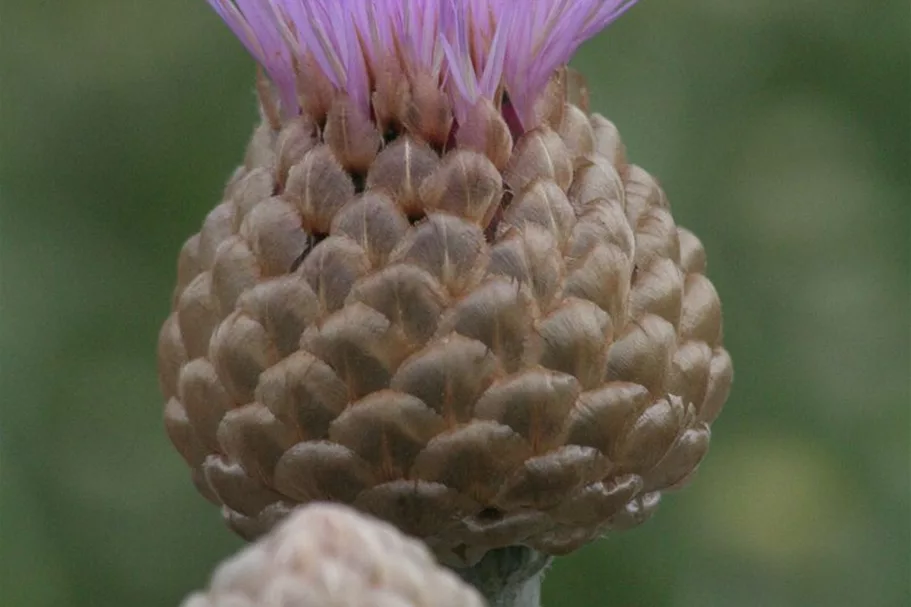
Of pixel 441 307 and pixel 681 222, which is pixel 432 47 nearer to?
pixel 441 307

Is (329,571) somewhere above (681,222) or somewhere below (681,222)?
above

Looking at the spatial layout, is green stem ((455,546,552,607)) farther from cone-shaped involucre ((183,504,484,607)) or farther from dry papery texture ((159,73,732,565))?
cone-shaped involucre ((183,504,484,607))

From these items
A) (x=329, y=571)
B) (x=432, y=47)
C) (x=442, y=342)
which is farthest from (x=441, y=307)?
(x=329, y=571)

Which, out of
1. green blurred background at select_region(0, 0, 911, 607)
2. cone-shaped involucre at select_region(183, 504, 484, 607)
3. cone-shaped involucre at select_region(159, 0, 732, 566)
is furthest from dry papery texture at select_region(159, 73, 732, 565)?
green blurred background at select_region(0, 0, 911, 607)

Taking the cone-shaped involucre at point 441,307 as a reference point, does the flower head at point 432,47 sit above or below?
above

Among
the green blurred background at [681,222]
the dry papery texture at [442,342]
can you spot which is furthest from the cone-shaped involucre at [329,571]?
the green blurred background at [681,222]

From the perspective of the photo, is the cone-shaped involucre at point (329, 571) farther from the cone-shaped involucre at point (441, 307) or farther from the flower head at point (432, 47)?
the flower head at point (432, 47)

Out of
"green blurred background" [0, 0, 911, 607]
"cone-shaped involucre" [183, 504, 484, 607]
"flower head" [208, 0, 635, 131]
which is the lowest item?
"green blurred background" [0, 0, 911, 607]
